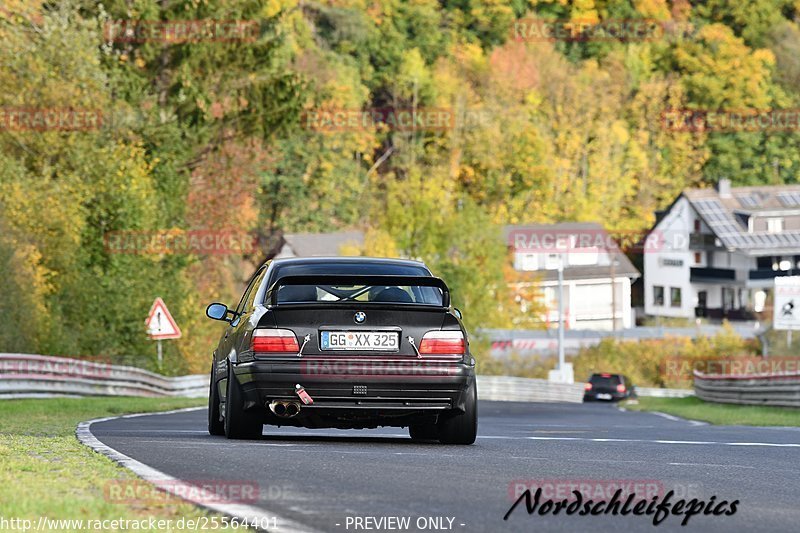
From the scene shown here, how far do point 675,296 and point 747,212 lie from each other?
9.61 meters

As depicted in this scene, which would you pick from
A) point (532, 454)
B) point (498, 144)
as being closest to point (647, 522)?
point (532, 454)

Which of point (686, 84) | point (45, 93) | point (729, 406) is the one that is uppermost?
point (686, 84)

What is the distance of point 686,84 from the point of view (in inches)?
5418

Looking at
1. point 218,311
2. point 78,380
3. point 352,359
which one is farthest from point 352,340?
point 78,380

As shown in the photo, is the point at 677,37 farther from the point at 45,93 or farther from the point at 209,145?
the point at 45,93

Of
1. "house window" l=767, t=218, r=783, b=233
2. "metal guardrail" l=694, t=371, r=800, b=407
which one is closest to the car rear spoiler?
"metal guardrail" l=694, t=371, r=800, b=407

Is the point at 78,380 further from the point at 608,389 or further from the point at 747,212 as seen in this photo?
the point at 747,212

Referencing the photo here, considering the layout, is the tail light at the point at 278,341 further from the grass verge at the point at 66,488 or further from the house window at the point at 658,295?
the house window at the point at 658,295

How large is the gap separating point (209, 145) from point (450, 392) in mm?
55360

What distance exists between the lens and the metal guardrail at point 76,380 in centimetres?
3111

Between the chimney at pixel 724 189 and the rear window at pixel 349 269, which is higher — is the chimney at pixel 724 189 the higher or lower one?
the higher one

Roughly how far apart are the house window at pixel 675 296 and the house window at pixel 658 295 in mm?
864

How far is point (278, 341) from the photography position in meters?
13.3

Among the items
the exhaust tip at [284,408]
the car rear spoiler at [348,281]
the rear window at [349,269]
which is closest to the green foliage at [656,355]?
the rear window at [349,269]
